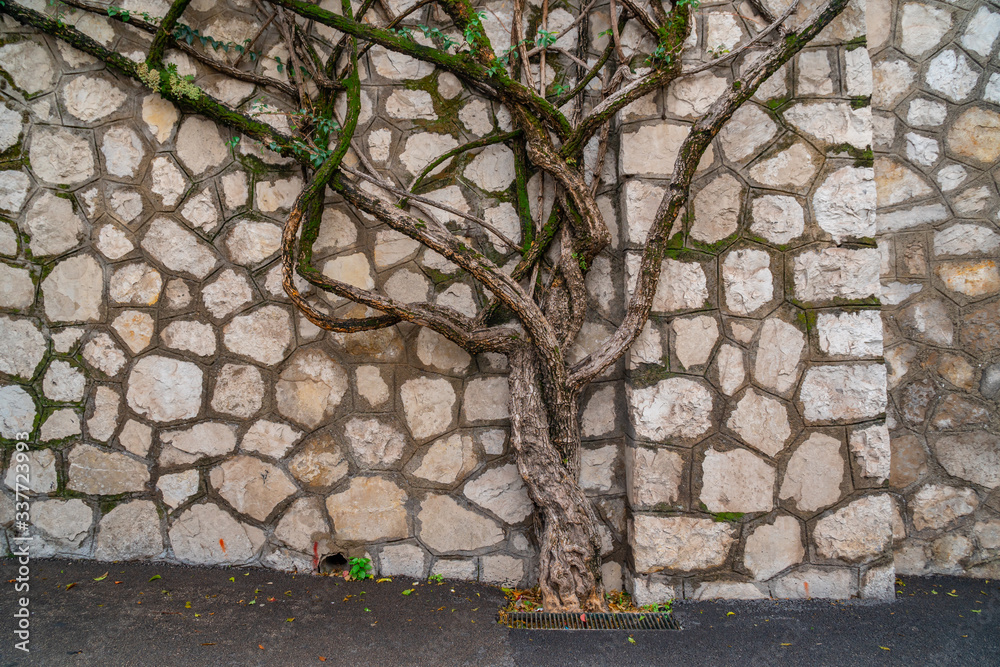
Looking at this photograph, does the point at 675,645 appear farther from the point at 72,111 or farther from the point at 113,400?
the point at 72,111

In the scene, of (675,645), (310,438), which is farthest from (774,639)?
(310,438)

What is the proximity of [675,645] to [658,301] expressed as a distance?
1.07 metres

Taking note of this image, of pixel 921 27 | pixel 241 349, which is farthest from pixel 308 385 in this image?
pixel 921 27

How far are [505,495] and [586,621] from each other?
0.49m

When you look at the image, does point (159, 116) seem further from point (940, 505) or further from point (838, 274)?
point (940, 505)

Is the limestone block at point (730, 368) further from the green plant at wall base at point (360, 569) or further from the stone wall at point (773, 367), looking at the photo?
the green plant at wall base at point (360, 569)

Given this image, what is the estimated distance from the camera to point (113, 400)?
199cm

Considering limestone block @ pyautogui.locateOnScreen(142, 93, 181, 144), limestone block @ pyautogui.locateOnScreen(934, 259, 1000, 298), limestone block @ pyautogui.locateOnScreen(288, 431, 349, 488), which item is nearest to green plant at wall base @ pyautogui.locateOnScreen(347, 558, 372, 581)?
limestone block @ pyautogui.locateOnScreen(288, 431, 349, 488)

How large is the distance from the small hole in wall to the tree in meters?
0.75

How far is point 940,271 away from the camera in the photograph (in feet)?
6.77

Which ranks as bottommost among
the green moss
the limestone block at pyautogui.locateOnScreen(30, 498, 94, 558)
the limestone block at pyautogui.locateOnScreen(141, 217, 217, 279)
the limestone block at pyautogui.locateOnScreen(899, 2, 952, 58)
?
the limestone block at pyautogui.locateOnScreen(30, 498, 94, 558)

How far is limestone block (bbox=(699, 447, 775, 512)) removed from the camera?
72.1 inches

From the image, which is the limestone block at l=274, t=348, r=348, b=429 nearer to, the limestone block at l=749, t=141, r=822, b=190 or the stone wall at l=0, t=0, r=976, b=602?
the stone wall at l=0, t=0, r=976, b=602

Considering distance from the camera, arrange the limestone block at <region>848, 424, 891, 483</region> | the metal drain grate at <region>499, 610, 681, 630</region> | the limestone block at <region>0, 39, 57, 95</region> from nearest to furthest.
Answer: the metal drain grate at <region>499, 610, 681, 630</region> → the limestone block at <region>848, 424, 891, 483</region> → the limestone block at <region>0, 39, 57, 95</region>
